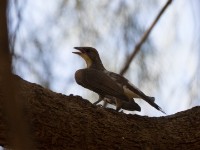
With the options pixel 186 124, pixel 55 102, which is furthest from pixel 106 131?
pixel 186 124

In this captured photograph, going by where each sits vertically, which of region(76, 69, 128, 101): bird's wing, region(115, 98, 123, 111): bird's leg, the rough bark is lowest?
the rough bark

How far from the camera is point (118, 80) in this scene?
393 centimetres

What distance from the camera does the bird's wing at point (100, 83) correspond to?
377 cm

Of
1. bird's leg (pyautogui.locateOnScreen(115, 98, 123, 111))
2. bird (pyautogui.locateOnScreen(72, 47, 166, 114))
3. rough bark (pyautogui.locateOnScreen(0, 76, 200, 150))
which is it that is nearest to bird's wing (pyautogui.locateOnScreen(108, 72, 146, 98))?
bird (pyautogui.locateOnScreen(72, 47, 166, 114))

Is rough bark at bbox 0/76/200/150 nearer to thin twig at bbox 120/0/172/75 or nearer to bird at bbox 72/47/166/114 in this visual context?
bird at bbox 72/47/166/114

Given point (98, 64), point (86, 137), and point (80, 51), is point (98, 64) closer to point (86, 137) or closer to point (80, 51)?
point (80, 51)

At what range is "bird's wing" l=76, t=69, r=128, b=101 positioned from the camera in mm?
3766

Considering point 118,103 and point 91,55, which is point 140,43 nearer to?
point 91,55

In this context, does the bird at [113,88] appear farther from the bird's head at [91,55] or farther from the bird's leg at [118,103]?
the bird's head at [91,55]

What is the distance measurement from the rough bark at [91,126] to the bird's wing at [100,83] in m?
0.69

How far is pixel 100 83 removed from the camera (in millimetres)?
3926

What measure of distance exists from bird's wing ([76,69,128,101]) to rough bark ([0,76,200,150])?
69cm

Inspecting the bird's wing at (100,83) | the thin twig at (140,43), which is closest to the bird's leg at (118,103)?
the bird's wing at (100,83)

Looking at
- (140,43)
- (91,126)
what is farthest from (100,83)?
(91,126)
